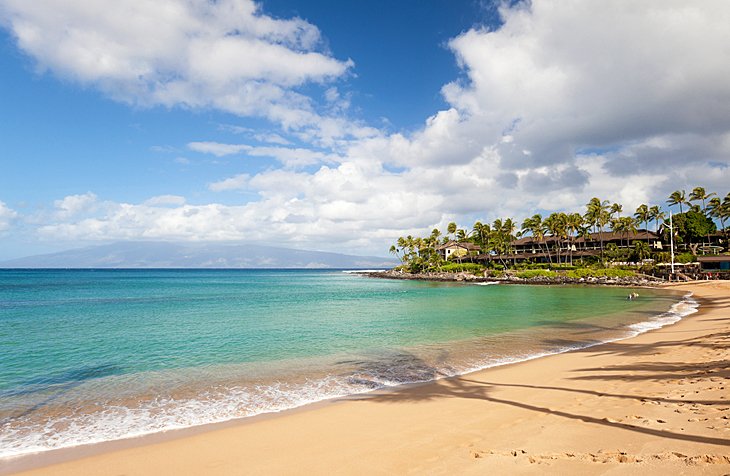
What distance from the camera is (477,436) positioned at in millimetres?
7926

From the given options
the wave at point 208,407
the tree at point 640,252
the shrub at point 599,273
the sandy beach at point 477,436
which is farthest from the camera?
the tree at point 640,252

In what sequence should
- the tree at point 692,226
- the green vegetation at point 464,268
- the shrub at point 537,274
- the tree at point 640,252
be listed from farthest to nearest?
1. the green vegetation at point 464,268
2. the tree at point 692,226
3. the shrub at point 537,274
4. the tree at point 640,252

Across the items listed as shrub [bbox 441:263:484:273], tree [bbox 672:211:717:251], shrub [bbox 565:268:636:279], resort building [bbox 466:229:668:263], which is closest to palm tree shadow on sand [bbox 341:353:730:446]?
shrub [bbox 565:268:636:279]

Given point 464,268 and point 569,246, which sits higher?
point 569,246

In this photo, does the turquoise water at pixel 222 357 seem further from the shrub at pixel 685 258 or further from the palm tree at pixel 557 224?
the palm tree at pixel 557 224

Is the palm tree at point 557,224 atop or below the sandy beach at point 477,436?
atop

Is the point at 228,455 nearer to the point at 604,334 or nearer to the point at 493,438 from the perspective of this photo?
the point at 493,438

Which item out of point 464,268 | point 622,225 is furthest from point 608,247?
point 464,268

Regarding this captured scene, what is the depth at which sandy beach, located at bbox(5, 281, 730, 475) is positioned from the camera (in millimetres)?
6430

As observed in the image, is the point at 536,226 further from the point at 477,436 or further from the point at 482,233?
the point at 477,436

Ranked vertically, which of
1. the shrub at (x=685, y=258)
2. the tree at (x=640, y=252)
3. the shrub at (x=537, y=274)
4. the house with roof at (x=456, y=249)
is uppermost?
the house with roof at (x=456, y=249)

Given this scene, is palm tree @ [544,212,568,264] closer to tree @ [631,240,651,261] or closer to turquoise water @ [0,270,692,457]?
tree @ [631,240,651,261]

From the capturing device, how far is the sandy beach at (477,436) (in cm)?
643

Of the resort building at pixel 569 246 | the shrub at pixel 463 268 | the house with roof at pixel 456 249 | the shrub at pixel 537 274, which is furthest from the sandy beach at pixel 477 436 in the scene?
the house with roof at pixel 456 249
